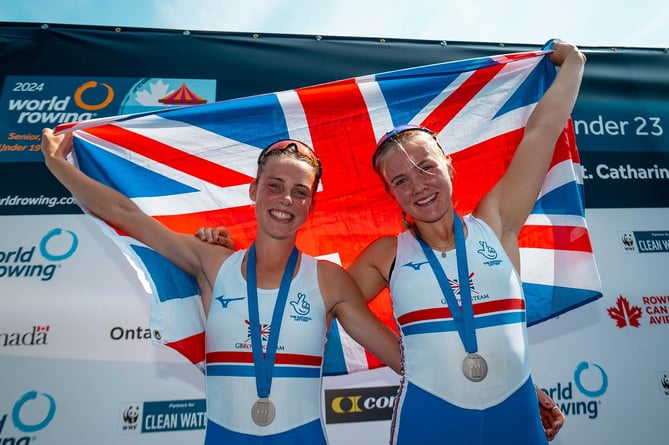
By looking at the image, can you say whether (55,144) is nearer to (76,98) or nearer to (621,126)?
(76,98)

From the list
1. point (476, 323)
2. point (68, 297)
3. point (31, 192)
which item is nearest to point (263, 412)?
point (476, 323)

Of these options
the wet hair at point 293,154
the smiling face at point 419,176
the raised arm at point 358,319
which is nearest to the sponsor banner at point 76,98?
the wet hair at point 293,154

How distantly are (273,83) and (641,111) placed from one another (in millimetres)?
3252

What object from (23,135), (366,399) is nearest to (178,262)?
(366,399)

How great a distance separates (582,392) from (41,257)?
4072 mm

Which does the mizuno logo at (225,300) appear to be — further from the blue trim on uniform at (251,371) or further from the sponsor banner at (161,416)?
the sponsor banner at (161,416)

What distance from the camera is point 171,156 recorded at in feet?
7.57

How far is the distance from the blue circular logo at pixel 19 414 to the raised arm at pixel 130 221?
1581 millimetres

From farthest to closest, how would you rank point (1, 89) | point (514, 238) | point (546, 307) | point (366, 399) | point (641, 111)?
point (641, 111) < point (1, 89) < point (366, 399) < point (546, 307) < point (514, 238)

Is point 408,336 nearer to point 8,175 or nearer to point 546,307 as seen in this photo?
point 546,307

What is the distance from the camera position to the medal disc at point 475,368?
1.49 metres

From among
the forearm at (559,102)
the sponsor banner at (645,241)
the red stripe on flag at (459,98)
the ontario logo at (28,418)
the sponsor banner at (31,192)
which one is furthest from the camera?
the sponsor banner at (645,241)

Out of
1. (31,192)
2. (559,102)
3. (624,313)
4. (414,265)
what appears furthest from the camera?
(624,313)

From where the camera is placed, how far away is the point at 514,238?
6.09ft
